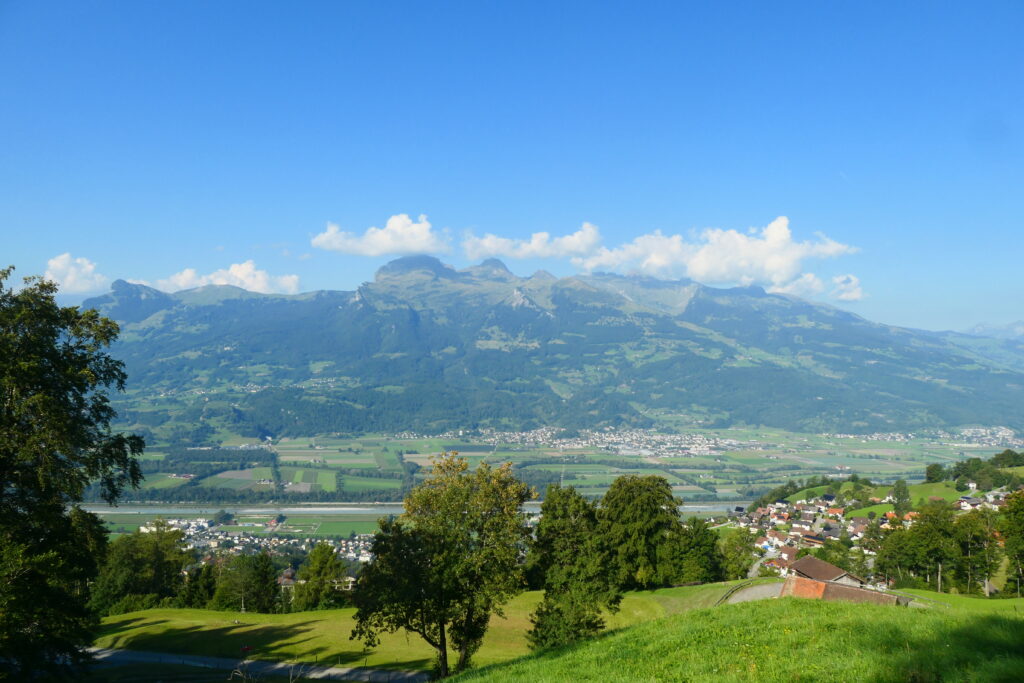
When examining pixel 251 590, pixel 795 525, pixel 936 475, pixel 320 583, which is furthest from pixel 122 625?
pixel 936 475

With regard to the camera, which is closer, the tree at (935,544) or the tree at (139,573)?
the tree at (139,573)

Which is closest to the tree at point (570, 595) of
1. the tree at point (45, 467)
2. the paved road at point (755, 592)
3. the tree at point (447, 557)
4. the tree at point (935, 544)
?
the tree at point (447, 557)

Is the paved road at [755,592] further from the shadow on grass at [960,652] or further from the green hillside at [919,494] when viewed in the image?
the green hillside at [919,494]

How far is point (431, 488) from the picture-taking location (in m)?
19.4

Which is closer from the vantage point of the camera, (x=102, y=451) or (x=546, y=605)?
(x=102, y=451)

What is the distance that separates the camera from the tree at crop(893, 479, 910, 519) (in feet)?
258

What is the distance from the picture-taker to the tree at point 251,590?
44.8m

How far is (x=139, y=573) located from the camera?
1918 inches

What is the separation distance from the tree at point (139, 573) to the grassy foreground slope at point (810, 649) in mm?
43652

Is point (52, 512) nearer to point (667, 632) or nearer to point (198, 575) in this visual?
point (667, 632)

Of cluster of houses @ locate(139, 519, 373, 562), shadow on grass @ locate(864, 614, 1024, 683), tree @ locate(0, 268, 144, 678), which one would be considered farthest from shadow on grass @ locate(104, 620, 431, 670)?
cluster of houses @ locate(139, 519, 373, 562)

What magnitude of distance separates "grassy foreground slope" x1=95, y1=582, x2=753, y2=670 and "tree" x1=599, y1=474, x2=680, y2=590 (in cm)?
244

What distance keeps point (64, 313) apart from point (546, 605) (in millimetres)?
18643

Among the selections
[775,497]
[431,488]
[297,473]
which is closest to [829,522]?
[775,497]
